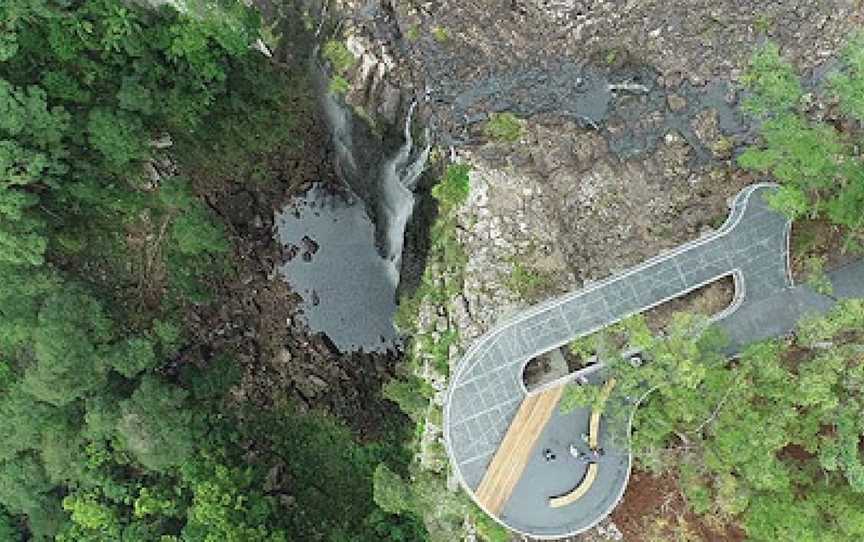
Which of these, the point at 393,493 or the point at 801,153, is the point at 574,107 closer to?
the point at 801,153

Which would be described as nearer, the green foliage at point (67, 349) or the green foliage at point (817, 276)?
the green foliage at point (817, 276)

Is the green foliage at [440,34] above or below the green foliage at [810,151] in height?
above

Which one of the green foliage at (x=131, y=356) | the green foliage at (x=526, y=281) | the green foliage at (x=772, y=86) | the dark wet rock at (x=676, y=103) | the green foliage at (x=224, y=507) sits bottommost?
the green foliage at (x=224, y=507)

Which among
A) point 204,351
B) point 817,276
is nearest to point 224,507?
point 204,351

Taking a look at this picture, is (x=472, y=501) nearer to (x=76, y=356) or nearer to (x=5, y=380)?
(x=76, y=356)

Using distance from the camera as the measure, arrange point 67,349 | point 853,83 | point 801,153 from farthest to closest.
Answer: point 67,349 → point 801,153 → point 853,83

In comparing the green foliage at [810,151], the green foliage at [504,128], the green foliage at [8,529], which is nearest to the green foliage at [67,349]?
the green foliage at [8,529]

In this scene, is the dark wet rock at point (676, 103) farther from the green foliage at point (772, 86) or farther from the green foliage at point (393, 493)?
the green foliage at point (393, 493)
